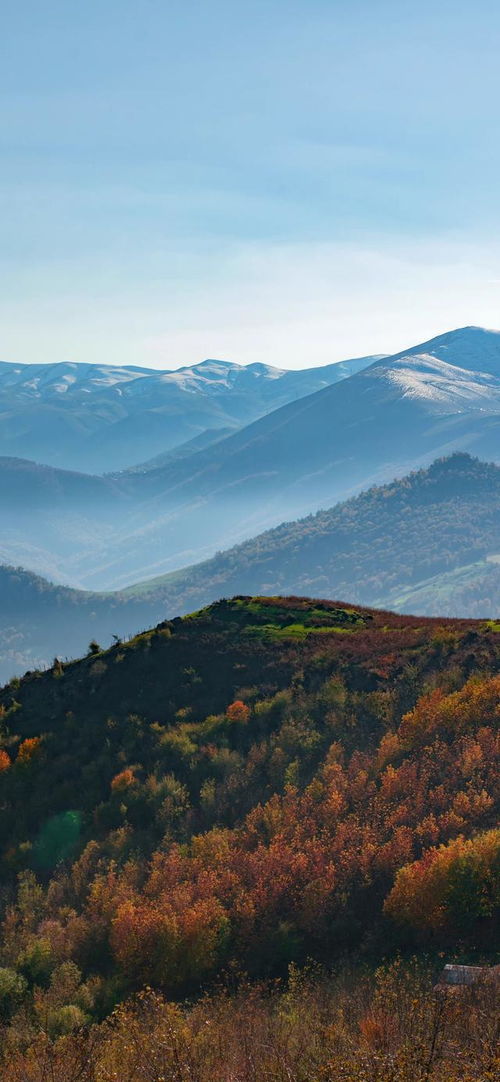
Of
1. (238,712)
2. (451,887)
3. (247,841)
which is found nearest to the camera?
(451,887)

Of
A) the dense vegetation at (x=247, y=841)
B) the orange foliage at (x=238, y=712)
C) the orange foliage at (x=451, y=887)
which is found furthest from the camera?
the orange foliage at (x=238, y=712)

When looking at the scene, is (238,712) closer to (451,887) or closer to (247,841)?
(247,841)

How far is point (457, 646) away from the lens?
2486 inches

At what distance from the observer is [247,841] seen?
45469 mm

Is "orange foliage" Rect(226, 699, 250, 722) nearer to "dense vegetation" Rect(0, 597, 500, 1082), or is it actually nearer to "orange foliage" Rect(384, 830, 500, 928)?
"dense vegetation" Rect(0, 597, 500, 1082)

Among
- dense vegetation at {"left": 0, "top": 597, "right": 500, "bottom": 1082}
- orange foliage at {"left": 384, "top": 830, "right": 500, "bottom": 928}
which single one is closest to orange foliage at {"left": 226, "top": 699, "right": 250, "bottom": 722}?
dense vegetation at {"left": 0, "top": 597, "right": 500, "bottom": 1082}

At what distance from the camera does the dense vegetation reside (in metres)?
30.5

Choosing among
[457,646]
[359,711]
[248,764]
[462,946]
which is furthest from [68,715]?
[462,946]

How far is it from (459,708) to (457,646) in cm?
1272

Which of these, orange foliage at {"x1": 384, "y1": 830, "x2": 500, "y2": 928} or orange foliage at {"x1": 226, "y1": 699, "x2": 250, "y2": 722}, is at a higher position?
orange foliage at {"x1": 226, "y1": 699, "x2": 250, "y2": 722}

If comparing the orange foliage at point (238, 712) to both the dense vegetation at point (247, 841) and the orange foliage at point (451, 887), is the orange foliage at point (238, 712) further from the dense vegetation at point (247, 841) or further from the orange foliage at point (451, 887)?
the orange foliage at point (451, 887)


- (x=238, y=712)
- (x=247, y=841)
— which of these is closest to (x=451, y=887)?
(x=247, y=841)

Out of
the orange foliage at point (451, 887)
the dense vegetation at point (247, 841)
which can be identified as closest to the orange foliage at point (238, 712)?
the dense vegetation at point (247, 841)

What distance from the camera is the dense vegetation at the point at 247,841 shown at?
100.0 ft
